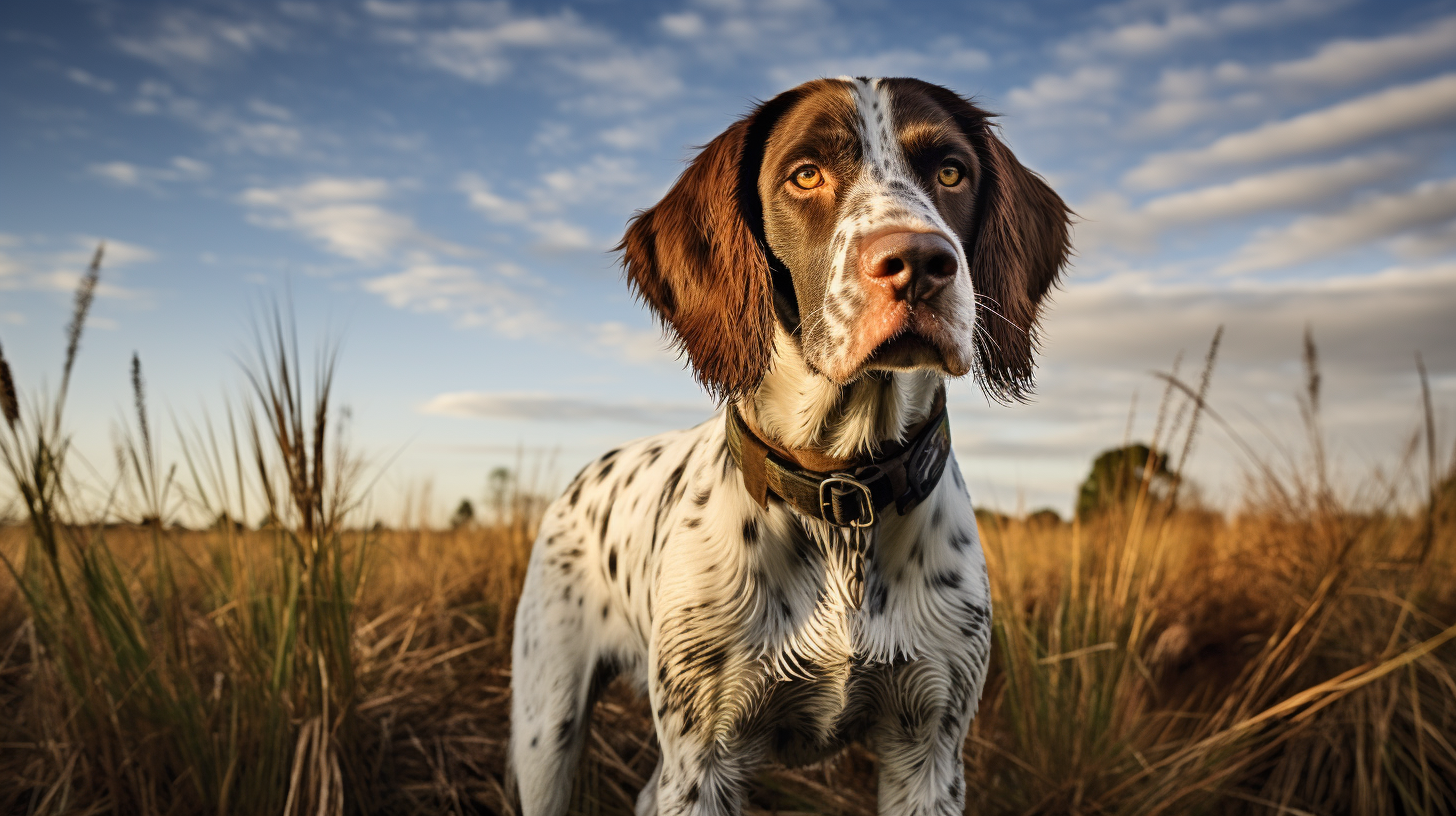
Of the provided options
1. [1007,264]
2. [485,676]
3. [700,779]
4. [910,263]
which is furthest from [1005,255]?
[485,676]

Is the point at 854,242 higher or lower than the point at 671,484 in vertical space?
higher

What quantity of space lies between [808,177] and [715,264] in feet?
0.96

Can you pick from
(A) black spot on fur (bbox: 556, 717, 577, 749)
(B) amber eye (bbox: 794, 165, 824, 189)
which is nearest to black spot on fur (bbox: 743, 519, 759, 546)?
(B) amber eye (bbox: 794, 165, 824, 189)

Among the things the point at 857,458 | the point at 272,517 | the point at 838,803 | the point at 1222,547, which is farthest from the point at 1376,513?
the point at 272,517

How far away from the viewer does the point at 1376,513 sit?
4.15 meters

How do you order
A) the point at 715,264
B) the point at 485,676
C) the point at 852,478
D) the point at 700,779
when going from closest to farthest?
the point at 852,478
the point at 700,779
the point at 715,264
the point at 485,676

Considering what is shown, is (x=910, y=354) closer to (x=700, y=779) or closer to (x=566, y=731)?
(x=700, y=779)

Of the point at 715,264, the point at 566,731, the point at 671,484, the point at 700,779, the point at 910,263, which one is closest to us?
the point at 910,263

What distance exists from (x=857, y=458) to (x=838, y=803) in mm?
1593

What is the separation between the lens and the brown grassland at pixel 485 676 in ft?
9.34

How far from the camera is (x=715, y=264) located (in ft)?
7.32

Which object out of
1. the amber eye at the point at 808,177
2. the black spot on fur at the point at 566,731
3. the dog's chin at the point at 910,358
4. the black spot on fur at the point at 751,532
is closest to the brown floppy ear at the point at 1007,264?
the dog's chin at the point at 910,358

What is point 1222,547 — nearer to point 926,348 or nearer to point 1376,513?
point 1376,513

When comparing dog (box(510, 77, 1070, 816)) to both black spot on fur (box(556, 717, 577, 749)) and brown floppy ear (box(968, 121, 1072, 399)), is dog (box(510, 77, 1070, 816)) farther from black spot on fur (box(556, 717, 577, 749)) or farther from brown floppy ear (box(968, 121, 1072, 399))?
black spot on fur (box(556, 717, 577, 749))
